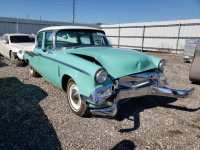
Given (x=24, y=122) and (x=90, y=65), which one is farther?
(x=24, y=122)

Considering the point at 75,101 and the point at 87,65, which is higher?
the point at 87,65

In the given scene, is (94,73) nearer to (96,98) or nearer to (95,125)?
(96,98)

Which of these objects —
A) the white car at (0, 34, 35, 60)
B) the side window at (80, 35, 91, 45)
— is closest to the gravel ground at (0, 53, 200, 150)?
the side window at (80, 35, 91, 45)

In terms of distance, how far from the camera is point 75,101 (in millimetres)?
3045

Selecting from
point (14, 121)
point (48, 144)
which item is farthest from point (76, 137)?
point (14, 121)

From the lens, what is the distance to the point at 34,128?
8.50 feet

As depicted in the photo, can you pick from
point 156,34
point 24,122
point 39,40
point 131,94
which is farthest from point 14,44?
point 156,34

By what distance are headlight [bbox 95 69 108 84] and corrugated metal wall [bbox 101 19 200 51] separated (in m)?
11.6

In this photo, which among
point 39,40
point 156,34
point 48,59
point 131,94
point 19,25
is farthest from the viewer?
point 156,34

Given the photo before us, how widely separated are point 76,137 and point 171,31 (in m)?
12.9

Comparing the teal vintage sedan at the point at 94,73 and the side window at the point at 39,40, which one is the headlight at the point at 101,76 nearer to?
the teal vintage sedan at the point at 94,73

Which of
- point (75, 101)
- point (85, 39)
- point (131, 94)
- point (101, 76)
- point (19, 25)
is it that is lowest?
point (75, 101)

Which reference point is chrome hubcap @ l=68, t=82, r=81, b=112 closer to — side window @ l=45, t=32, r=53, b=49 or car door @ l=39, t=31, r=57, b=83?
car door @ l=39, t=31, r=57, b=83

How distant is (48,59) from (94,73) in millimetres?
1669
